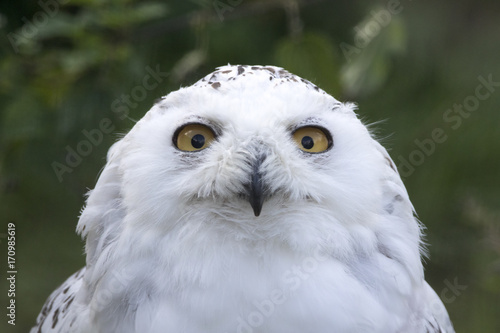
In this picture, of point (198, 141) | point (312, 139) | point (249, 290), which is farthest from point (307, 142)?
point (249, 290)

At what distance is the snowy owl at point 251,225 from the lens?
5.08 ft

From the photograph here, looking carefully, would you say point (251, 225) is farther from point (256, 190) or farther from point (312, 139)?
point (312, 139)

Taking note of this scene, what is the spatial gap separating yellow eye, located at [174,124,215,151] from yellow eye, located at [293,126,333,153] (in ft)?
0.76

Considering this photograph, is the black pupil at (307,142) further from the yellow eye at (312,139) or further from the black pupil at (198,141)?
the black pupil at (198,141)

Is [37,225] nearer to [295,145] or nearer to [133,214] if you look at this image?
[133,214]

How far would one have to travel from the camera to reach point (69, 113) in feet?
8.38

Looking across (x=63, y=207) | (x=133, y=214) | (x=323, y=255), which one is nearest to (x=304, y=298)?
(x=323, y=255)

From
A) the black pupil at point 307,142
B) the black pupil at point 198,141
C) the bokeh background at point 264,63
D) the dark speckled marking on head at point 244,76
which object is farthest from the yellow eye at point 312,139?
the bokeh background at point 264,63

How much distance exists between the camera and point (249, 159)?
1.54 meters

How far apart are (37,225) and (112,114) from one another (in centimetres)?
123

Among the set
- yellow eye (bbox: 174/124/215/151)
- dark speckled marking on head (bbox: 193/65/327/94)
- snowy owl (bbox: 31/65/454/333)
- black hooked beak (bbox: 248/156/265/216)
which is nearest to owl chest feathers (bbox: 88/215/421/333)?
snowy owl (bbox: 31/65/454/333)

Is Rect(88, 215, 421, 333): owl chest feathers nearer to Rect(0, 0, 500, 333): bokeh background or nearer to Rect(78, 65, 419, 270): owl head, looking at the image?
Rect(78, 65, 419, 270): owl head

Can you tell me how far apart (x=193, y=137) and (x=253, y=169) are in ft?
0.65

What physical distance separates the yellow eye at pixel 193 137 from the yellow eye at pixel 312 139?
0.23 m
